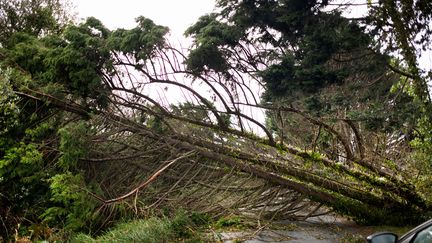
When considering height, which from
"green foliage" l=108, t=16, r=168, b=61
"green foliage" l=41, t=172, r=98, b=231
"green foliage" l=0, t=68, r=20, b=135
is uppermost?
"green foliage" l=108, t=16, r=168, b=61

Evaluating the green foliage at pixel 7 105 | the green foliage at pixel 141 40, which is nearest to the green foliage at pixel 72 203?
the green foliage at pixel 7 105

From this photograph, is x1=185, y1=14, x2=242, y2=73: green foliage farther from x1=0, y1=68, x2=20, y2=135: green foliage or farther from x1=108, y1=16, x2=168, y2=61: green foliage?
x1=0, y1=68, x2=20, y2=135: green foliage

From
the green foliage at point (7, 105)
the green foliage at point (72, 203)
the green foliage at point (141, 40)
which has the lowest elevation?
the green foliage at point (72, 203)

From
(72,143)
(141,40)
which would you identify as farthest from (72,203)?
A: (141,40)

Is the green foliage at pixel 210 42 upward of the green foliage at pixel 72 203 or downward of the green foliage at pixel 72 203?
upward

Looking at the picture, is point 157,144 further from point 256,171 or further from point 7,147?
point 7,147

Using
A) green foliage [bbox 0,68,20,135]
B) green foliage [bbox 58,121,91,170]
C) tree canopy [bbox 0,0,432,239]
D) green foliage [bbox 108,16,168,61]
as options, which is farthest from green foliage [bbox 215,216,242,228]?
green foliage [bbox 0,68,20,135]

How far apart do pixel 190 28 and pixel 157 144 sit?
4.34 metres

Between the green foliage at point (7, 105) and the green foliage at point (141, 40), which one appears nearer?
the green foliage at point (7, 105)

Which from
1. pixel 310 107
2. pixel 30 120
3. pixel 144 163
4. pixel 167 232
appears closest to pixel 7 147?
pixel 30 120

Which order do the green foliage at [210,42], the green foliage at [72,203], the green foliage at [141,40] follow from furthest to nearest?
the green foliage at [210,42] → the green foliage at [141,40] → the green foliage at [72,203]

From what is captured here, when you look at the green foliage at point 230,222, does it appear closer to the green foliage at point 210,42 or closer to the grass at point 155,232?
the grass at point 155,232

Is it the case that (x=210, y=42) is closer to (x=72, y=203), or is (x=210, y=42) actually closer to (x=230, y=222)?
(x=230, y=222)

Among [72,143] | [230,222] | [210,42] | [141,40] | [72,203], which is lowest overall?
[72,203]
